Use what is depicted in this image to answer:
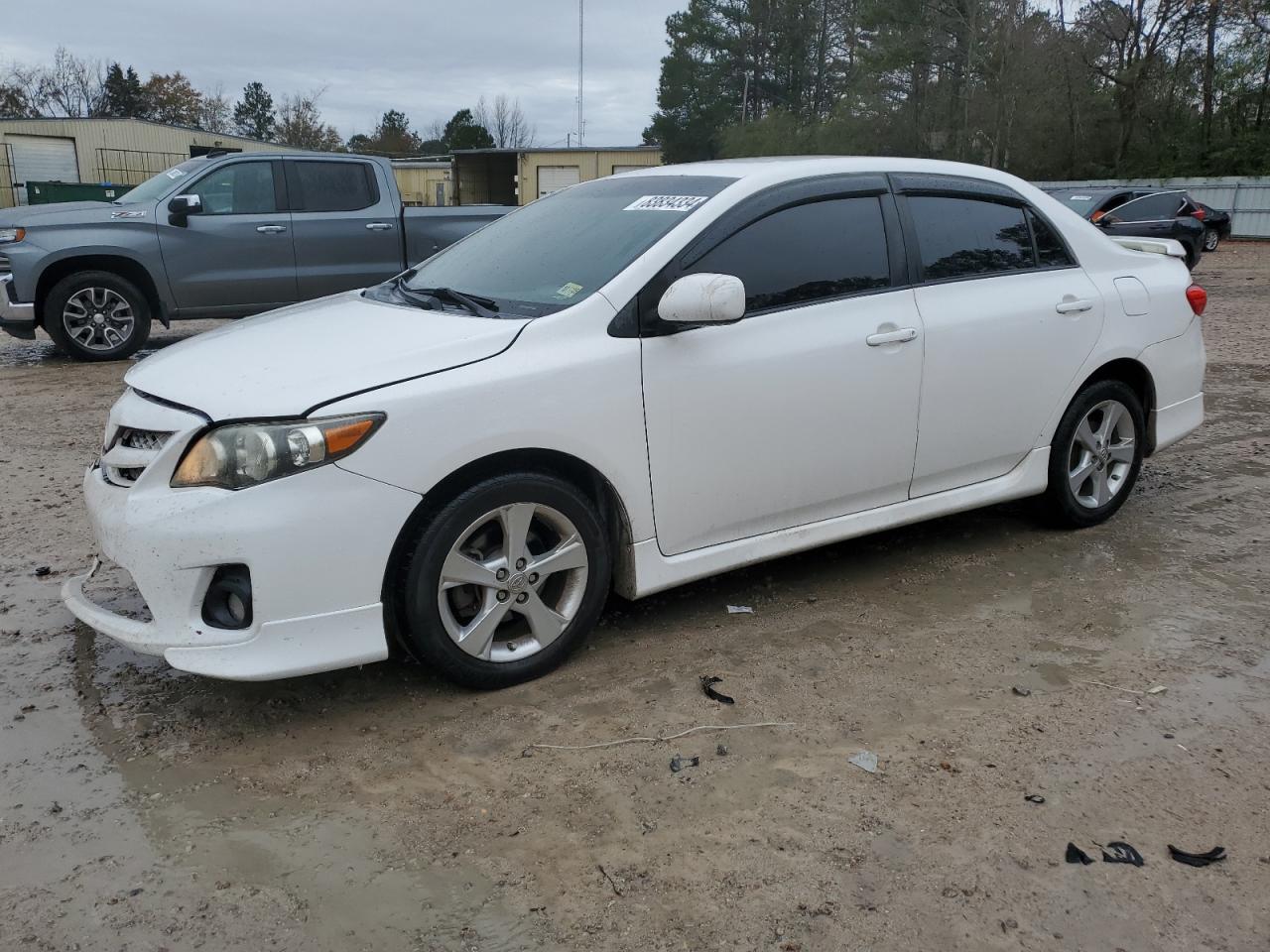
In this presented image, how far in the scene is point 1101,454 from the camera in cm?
498

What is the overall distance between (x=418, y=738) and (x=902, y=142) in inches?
1751

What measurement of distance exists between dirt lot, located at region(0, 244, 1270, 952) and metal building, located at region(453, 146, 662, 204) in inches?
1611

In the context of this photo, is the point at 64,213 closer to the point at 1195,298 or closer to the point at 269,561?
the point at 269,561

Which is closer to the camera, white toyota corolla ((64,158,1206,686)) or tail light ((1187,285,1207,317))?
white toyota corolla ((64,158,1206,686))

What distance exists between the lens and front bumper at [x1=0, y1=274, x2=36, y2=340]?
8992mm

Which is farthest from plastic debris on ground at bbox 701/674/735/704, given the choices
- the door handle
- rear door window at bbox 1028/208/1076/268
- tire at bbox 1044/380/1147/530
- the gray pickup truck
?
the gray pickup truck

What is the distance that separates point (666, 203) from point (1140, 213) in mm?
18398

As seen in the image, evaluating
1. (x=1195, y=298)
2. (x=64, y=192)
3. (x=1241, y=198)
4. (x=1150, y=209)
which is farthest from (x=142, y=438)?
(x=1241, y=198)

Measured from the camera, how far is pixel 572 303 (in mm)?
3529

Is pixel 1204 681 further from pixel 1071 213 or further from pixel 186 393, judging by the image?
pixel 186 393

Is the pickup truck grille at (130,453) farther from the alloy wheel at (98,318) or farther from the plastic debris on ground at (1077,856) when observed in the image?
the alloy wheel at (98,318)

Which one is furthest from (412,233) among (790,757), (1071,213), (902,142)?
(902,142)

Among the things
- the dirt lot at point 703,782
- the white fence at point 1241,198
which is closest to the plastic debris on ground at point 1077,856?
the dirt lot at point 703,782

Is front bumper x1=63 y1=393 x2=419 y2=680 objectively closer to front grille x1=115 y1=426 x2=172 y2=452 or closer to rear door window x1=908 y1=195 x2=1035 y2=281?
front grille x1=115 y1=426 x2=172 y2=452
